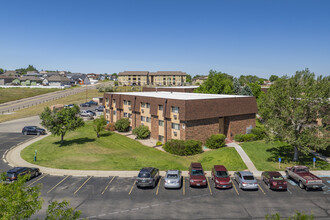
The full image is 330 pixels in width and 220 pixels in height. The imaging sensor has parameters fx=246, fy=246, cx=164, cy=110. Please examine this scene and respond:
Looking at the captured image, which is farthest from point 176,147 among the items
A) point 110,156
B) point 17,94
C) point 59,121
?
point 17,94

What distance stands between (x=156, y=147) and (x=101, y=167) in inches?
513

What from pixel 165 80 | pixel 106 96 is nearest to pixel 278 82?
pixel 106 96

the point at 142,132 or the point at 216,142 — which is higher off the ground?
the point at 216,142

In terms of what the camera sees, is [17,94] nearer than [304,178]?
No

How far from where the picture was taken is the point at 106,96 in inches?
2420

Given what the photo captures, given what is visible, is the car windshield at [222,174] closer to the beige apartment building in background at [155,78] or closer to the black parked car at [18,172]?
the black parked car at [18,172]

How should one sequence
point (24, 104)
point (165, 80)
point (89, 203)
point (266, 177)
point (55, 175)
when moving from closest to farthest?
1. point (89, 203)
2. point (266, 177)
3. point (55, 175)
4. point (24, 104)
5. point (165, 80)

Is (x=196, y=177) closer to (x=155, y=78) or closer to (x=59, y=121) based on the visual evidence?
(x=59, y=121)

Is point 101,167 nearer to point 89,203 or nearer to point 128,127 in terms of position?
point 89,203

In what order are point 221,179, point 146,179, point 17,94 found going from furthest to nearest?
point 17,94 < point 221,179 < point 146,179

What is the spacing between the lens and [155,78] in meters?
160

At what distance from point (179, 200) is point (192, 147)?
15.7m

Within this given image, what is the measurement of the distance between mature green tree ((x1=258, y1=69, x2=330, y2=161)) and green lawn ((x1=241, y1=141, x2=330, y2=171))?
6.63ft

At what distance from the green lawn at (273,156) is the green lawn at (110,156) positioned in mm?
2455
